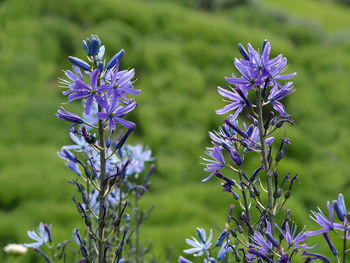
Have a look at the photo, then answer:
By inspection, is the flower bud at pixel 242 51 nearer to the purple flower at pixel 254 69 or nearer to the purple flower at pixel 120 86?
the purple flower at pixel 254 69

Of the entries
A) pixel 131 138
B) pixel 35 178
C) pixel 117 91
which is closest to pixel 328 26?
pixel 131 138

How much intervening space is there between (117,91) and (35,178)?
3.70m

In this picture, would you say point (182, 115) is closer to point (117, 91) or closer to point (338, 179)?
point (338, 179)

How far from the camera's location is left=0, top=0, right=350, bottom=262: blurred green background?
4.68 metres

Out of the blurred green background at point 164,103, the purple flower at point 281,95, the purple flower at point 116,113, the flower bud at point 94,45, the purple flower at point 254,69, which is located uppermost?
the blurred green background at point 164,103

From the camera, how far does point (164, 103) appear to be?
673cm

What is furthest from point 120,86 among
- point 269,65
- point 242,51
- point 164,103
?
point 164,103

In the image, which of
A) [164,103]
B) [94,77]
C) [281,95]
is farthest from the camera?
[164,103]

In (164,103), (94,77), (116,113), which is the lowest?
(116,113)

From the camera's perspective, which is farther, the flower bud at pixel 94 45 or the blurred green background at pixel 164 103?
the blurred green background at pixel 164 103

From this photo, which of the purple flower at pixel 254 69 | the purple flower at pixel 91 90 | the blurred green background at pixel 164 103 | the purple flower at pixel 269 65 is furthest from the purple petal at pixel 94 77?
the blurred green background at pixel 164 103

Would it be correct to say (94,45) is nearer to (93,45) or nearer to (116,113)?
(93,45)

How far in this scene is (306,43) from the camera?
31.7ft

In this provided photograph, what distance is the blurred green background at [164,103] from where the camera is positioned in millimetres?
4680
